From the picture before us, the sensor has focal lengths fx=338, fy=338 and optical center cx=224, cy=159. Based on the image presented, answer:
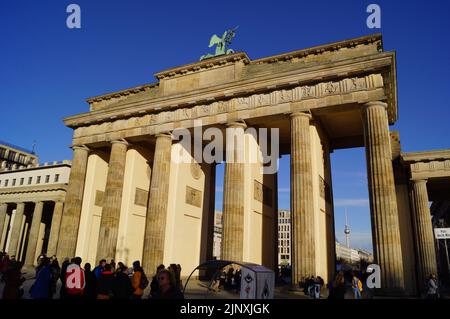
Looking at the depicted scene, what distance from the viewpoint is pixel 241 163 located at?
20328mm

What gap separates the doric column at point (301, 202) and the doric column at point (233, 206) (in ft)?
10.2

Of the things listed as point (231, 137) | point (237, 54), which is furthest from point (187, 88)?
point (231, 137)

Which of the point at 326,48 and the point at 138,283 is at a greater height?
Result: the point at 326,48

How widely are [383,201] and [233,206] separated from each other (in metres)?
7.90

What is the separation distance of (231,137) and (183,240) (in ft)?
27.6

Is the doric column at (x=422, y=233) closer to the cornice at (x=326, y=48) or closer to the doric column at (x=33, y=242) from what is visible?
the cornice at (x=326, y=48)

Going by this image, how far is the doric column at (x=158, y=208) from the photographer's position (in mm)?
21109

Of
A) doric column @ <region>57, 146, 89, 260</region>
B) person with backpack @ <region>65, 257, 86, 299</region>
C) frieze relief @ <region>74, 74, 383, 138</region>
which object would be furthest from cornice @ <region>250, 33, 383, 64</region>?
person with backpack @ <region>65, 257, 86, 299</region>

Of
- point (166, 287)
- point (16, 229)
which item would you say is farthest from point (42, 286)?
point (16, 229)

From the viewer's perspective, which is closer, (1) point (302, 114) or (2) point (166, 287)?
(2) point (166, 287)

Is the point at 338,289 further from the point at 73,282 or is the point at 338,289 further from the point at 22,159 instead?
the point at 22,159

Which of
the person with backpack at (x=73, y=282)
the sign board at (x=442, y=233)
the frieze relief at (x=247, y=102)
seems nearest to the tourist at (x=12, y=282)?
the person with backpack at (x=73, y=282)

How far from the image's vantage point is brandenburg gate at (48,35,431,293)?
17.6m
